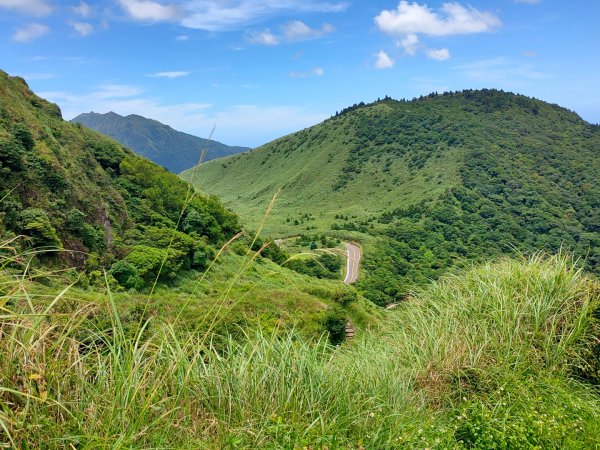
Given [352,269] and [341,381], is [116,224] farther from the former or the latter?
[341,381]

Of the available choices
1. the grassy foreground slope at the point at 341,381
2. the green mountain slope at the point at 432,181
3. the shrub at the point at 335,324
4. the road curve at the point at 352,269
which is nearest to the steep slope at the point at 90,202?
the shrub at the point at 335,324

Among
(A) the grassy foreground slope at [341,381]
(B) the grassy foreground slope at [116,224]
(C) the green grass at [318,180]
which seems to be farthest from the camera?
(C) the green grass at [318,180]

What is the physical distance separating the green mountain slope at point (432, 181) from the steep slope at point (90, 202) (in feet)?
58.5

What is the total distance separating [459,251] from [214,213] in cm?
4211

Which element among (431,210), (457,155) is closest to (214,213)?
(431,210)

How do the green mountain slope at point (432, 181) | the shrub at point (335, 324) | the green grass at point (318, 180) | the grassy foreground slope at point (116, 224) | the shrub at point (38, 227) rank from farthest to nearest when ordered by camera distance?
1. the green grass at point (318, 180)
2. the green mountain slope at point (432, 181)
3. the shrub at point (335, 324)
4. the grassy foreground slope at point (116, 224)
5. the shrub at point (38, 227)

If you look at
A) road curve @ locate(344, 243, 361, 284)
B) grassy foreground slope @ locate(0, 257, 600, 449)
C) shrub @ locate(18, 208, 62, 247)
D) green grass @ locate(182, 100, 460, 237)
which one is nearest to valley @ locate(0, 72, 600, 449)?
grassy foreground slope @ locate(0, 257, 600, 449)

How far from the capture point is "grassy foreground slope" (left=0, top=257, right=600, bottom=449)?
85.1 inches

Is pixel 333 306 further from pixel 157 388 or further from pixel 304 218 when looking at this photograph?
pixel 304 218

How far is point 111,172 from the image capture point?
4288 centimetres

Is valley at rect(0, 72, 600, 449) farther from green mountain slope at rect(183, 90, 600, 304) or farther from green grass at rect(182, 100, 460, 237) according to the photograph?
green grass at rect(182, 100, 460, 237)

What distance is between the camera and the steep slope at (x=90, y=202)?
25.5 metres

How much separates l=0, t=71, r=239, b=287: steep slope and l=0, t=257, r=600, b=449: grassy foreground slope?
15.2 meters

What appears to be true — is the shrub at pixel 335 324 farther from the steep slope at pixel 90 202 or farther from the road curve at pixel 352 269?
the road curve at pixel 352 269
